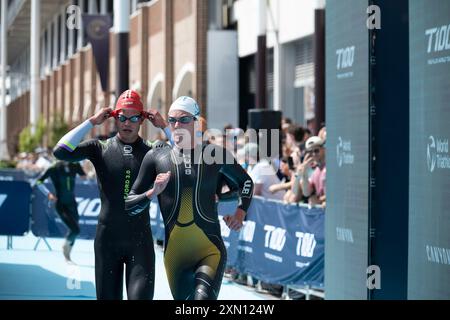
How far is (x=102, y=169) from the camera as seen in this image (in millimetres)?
9211

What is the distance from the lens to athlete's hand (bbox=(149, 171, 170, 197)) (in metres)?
7.86

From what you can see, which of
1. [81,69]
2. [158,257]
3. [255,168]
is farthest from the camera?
[81,69]

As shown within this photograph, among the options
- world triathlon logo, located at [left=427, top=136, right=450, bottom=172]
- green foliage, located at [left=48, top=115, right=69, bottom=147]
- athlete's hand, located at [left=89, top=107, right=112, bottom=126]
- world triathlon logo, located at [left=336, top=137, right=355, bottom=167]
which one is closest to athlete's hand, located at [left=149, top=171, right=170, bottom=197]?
athlete's hand, located at [left=89, top=107, right=112, bottom=126]

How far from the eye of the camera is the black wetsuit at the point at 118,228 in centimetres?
857

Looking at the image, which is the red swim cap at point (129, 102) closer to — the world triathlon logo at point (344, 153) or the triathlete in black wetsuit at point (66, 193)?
the world triathlon logo at point (344, 153)

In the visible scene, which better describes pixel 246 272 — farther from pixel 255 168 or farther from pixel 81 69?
pixel 81 69

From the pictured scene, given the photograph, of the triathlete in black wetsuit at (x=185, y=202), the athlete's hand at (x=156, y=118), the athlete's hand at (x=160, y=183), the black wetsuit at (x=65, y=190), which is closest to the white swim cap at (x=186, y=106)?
the triathlete in black wetsuit at (x=185, y=202)

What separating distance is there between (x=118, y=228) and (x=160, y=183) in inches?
43.6

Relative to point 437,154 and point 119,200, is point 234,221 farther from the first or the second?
point 437,154

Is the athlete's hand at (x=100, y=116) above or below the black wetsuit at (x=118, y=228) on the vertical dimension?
above

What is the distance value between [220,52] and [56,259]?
43.7 ft

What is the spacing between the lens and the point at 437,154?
331 inches

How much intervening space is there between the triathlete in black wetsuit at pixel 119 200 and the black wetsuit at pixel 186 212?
31 cm
